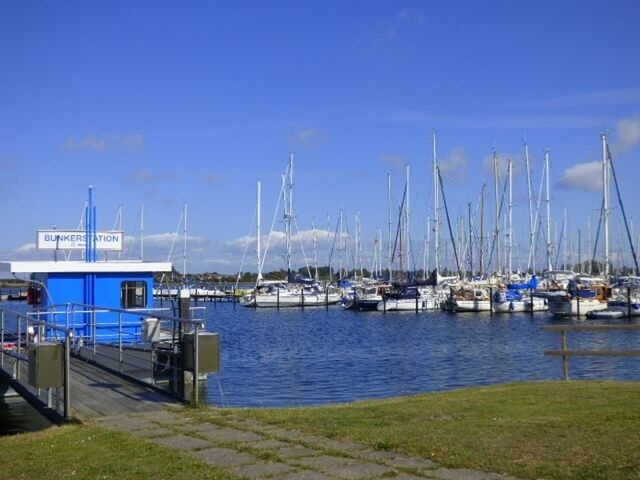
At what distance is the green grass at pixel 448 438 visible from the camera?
379 inches

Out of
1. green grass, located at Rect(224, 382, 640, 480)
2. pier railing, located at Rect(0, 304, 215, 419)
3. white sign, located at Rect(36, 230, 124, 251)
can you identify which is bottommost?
green grass, located at Rect(224, 382, 640, 480)

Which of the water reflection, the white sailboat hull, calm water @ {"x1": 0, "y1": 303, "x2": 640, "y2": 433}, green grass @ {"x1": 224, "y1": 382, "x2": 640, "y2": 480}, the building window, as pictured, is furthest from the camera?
the white sailboat hull

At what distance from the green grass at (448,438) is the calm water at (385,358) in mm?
11416

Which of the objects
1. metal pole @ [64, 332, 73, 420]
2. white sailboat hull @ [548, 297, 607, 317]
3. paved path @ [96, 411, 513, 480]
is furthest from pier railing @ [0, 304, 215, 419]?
white sailboat hull @ [548, 297, 607, 317]

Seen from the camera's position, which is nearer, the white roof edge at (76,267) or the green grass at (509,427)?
the green grass at (509,427)

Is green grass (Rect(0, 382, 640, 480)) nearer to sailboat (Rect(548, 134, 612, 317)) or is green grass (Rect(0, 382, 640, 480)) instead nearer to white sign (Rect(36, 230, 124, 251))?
white sign (Rect(36, 230, 124, 251))

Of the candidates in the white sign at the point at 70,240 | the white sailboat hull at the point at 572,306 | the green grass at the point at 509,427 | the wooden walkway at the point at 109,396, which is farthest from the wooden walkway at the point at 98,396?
the white sailboat hull at the point at 572,306

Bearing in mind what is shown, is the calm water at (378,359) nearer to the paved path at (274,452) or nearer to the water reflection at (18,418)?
the water reflection at (18,418)

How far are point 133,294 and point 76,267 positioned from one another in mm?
1927

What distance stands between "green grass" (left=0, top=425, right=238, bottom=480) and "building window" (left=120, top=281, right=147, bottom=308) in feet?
43.7

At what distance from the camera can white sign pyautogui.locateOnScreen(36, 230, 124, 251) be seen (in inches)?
1101

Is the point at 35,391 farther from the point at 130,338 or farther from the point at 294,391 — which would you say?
the point at 294,391

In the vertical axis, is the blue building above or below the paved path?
above

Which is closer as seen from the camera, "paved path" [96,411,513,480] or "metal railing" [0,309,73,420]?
"paved path" [96,411,513,480]
